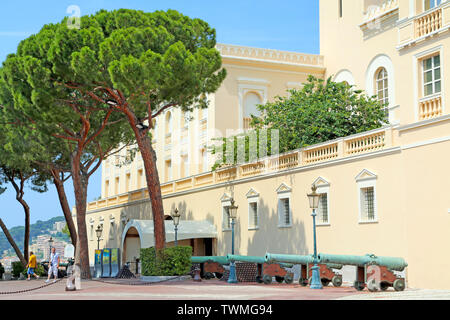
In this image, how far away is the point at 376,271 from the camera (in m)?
17.1

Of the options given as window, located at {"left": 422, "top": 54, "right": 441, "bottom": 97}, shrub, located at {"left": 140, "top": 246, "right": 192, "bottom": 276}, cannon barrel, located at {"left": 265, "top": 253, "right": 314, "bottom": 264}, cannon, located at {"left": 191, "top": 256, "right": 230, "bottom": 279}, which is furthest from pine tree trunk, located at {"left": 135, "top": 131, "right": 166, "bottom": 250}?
window, located at {"left": 422, "top": 54, "right": 441, "bottom": 97}

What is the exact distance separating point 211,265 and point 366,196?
23.0 feet

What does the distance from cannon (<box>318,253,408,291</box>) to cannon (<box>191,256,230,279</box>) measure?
756 centimetres

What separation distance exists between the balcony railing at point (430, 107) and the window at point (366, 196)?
2.90 metres

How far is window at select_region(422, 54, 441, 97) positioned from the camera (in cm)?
1866

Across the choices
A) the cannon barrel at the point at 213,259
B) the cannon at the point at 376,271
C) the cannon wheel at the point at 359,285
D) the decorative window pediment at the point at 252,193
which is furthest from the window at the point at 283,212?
the cannon wheel at the point at 359,285

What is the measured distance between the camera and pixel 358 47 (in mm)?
34125

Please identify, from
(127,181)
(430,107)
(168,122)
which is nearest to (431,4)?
(430,107)

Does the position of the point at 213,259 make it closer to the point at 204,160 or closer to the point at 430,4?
the point at 204,160

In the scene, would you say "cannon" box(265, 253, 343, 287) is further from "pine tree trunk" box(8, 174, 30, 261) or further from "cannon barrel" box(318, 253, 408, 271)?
"pine tree trunk" box(8, 174, 30, 261)

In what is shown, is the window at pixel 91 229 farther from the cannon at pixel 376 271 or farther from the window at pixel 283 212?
the cannon at pixel 376 271

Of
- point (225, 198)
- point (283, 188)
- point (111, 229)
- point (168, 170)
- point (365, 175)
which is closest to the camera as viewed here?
point (365, 175)
